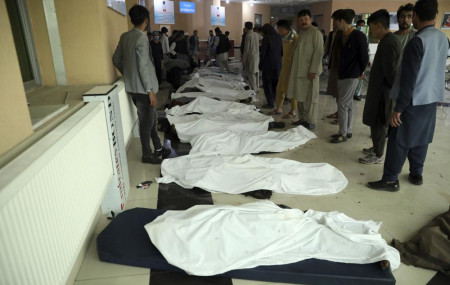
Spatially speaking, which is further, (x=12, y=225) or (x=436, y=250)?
(x=436, y=250)

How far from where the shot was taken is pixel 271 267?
5.65 feet

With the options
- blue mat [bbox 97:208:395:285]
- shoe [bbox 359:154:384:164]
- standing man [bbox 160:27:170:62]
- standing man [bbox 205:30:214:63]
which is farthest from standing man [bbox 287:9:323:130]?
standing man [bbox 205:30:214:63]

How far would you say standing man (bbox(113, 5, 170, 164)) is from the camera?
2.83m

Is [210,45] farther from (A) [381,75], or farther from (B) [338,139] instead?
(A) [381,75]

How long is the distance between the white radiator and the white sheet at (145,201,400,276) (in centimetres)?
45

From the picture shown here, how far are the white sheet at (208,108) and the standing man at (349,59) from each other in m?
1.42

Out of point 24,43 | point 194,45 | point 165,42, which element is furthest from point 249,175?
point 194,45

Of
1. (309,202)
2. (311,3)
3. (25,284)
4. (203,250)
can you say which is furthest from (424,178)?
(311,3)

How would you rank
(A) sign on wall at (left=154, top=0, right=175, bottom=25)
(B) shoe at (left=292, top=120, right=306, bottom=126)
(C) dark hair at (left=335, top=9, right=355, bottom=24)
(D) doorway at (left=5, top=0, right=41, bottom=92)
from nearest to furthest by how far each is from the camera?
(D) doorway at (left=5, top=0, right=41, bottom=92), (C) dark hair at (left=335, top=9, right=355, bottom=24), (B) shoe at (left=292, top=120, right=306, bottom=126), (A) sign on wall at (left=154, top=0, right=175, bottom=25)

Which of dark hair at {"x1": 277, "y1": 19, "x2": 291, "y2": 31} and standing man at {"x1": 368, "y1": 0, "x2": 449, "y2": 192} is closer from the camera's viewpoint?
standing man at {"x1": 368, "y1": 0, "x2": 449, "y2": 192}

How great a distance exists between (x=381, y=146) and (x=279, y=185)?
4.21 ft

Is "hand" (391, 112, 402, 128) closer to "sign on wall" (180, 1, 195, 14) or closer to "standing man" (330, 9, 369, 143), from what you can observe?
"standing man" (330, 9, 369, 143)

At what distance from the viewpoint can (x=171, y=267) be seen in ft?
5.70

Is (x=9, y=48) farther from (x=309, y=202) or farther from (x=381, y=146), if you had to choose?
(x=381, y=146)
